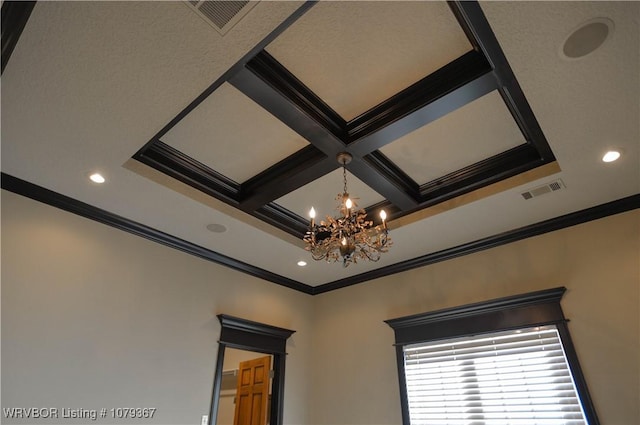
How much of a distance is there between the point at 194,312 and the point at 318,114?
2608 millimetres

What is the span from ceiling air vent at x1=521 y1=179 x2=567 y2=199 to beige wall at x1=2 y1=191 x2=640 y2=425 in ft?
2.31

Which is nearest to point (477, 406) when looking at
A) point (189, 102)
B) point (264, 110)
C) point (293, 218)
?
point (293, 218)

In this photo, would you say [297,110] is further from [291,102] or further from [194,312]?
[194,312]

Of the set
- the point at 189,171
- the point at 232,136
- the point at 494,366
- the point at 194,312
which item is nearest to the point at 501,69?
the point at 232,136

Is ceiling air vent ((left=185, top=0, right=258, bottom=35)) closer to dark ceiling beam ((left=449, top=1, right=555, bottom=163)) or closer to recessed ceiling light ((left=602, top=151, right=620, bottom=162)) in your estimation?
dark ceiling beam ((left=449, top=1, right=555, bottom=163))

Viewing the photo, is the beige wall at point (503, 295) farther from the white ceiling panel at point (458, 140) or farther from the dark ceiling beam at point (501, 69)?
the white ceiling panel at point (458, 140)

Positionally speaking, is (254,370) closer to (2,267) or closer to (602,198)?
(2,267)

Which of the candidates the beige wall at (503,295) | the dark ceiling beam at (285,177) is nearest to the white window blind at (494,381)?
the beige wall at (503,295)

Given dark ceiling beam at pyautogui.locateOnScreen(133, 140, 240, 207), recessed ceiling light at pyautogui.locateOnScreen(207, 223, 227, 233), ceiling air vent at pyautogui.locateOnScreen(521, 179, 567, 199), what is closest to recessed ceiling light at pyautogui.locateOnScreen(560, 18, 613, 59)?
ceiling air vent at pyautogui.locateOnScreen(521, 179, 567, 199)

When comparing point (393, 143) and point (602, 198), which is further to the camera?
point (602, 198)

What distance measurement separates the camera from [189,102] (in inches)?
92.5

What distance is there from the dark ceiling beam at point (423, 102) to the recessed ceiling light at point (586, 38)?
39 centimetres

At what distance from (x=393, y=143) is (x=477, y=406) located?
2.69m

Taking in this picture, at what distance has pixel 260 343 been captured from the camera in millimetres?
4520
